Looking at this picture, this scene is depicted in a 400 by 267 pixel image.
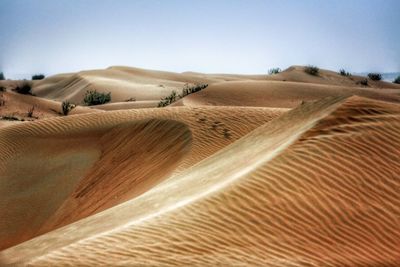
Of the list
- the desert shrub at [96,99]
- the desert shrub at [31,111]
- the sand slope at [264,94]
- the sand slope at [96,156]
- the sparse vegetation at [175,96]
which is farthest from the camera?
the desert shrub at [96,99]

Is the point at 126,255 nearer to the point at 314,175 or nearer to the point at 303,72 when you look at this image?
the point at 314,175

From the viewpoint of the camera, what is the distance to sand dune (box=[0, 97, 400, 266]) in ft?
15.9

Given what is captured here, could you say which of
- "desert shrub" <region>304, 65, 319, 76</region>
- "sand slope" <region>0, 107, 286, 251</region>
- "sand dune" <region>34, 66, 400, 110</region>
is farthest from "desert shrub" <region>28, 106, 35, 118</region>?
"desert shrub" <region>304, 65, 319, 76</region>

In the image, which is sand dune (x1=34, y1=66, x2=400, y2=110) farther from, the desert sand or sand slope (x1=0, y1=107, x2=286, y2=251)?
the desert sand

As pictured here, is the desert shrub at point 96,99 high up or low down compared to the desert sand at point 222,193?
down

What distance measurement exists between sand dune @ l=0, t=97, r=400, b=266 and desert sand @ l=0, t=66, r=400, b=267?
17 millimetres

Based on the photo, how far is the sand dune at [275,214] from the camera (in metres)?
4.84

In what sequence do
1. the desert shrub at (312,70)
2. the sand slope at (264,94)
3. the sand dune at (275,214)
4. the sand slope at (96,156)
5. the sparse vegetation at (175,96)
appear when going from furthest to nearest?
the desert shrub at (312,70), the sparse vegetation at (175,96), the sand slope at (264,94), the sand slope at (96,156), the sand dune at (275,214)

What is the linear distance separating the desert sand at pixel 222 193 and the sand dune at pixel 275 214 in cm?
2

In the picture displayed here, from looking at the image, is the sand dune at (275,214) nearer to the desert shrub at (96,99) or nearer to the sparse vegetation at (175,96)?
the sparse vegetation at (175,96)

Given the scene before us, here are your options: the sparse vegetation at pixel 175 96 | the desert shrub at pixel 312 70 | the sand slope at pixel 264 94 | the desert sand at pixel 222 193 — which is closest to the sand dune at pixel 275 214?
the desert sand at pixel 222 193

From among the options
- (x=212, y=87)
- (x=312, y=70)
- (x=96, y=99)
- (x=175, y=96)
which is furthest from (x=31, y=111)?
(x=312, y=70)

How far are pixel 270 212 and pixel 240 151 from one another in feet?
9.89

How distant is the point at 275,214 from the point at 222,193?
732 millimetres
